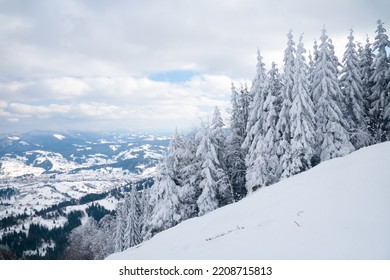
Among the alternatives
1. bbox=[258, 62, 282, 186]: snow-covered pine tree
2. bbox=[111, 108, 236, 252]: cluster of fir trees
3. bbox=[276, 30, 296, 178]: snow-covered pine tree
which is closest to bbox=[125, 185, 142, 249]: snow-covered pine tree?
bbox=[111, 108, 236, 252]: cluster of fir trees

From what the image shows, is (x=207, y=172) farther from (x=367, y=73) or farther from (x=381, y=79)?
(x=367, y=73)

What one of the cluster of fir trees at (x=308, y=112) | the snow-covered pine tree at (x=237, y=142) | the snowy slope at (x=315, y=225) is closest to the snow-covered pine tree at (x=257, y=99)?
the cluster of fir trees at (x=308, y=112)

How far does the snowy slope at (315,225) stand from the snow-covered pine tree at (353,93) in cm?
1711

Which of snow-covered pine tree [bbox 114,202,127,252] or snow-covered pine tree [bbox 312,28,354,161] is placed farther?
snow-covered pine tree [bbox 114,202,127,252]

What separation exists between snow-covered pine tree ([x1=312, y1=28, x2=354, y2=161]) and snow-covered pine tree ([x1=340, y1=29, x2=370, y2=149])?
6.10ft

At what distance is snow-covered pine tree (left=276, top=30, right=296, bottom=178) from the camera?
24.4m

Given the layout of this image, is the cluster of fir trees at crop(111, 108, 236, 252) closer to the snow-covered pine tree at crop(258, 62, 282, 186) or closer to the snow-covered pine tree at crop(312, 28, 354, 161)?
the snow-covered pine tree at crop(258, 62, 282, 186)

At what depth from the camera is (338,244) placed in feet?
19.5

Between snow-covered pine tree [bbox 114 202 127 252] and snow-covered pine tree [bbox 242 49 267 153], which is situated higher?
snow-covered pine tree [bbox 242 49 267 153]

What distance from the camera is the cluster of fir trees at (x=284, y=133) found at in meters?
24.0

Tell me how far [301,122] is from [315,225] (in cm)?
1828
